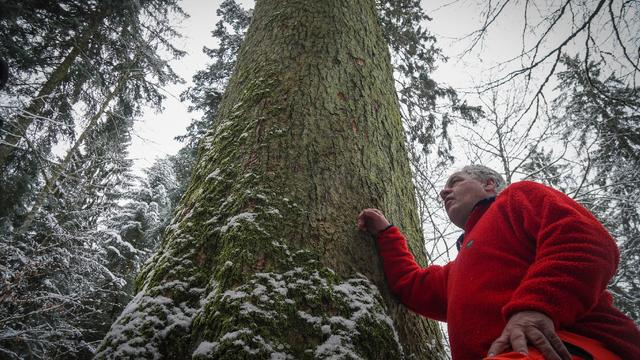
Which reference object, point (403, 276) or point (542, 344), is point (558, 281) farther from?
point (403, 276)

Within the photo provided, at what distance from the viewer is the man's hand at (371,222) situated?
1432 millimetres

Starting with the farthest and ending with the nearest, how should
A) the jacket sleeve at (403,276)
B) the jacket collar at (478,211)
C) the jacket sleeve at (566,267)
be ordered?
the jacket collar at (478,211)
the jacket sleeve at (403,276)
the jacket sleeve at (566,267)

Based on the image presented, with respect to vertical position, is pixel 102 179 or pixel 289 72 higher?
pixel 102 179

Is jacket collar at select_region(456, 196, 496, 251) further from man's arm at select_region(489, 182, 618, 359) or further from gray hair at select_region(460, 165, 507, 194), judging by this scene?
man's arm at select_region(489, 182, 618, 359)

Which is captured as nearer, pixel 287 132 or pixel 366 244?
pixel 366 244

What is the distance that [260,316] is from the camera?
3.24ft

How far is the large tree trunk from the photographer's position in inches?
39.9

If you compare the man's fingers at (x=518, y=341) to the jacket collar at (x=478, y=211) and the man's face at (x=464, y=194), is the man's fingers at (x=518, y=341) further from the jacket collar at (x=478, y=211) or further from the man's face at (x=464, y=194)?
the man's face at (x=464, y=194)

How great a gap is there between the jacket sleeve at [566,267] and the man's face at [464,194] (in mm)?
690

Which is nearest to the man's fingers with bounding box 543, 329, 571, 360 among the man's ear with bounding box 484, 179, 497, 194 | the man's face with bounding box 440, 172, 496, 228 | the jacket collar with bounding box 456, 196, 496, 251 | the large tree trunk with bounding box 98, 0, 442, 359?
the large tree trunk with bounding box 98, 0, 442, 359

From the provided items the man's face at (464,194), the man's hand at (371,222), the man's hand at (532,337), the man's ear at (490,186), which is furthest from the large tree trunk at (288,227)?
the man's ear at (490,186)

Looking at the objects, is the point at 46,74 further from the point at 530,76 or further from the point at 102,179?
the point at 530,76

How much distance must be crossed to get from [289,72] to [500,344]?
1.63 m

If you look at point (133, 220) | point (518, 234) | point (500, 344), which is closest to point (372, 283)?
point (500, 344)
